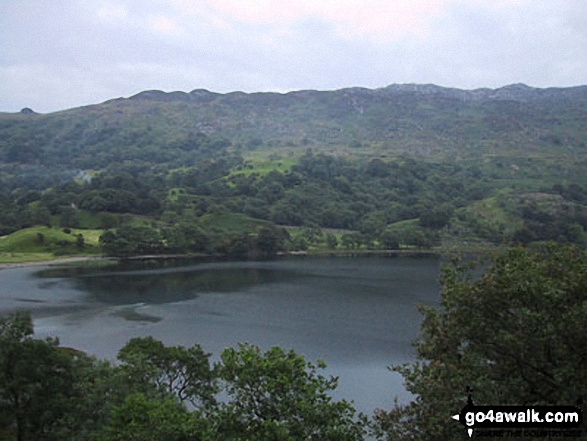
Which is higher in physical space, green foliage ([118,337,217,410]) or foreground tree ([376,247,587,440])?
foreground tree ([376,247,587,440])

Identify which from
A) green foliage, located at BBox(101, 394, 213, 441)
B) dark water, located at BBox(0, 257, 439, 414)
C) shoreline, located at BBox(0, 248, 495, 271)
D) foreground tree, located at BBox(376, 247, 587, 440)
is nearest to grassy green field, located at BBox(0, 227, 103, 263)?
shoreline, located at BBox(0, 248, 495, 271)

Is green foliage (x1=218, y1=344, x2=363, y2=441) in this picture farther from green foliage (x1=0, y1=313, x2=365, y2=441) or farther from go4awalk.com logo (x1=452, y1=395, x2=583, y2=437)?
go4awalk.com logo (x1=452, y1=395, x2=583, y2=437)

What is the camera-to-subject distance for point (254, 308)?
7681 cm

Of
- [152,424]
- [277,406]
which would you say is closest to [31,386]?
[152,424]

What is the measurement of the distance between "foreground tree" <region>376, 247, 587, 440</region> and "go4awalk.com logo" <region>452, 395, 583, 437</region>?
100 cm

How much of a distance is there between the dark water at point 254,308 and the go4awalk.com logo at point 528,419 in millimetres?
25827

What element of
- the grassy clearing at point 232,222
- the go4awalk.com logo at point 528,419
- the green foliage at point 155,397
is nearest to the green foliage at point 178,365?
the green foliage at point 155,397

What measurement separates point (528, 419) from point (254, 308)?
210ft

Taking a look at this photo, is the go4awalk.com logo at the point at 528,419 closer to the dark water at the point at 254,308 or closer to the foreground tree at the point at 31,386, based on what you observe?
the foreground tree at the point at 31,386

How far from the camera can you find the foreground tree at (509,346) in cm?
1650

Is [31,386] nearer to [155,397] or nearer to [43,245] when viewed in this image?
[155,397]

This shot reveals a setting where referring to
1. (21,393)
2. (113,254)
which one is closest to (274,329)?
(21,393)

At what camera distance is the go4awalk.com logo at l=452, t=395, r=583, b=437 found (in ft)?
47.6

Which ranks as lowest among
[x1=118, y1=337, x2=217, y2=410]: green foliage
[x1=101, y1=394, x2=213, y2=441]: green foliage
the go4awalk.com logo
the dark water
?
the dark water
